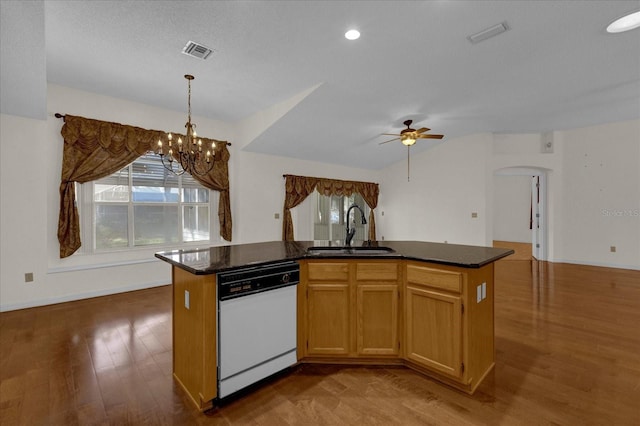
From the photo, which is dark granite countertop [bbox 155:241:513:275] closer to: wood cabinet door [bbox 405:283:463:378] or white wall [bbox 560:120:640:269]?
wood cabinet door [bbox 405:283:463:378]

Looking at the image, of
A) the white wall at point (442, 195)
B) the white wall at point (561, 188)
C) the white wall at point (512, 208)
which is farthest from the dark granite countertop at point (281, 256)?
the white wall at point (512, 208)

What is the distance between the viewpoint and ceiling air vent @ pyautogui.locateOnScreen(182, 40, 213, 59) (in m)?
3.08

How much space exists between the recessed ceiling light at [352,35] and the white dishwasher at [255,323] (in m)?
2.40

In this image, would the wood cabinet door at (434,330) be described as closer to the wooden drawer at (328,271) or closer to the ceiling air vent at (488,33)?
the wooden drawer at (328,271)

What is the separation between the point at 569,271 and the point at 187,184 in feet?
24.6

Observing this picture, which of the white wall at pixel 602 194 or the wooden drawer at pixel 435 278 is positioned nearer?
the wooden drawer at pixel 435 278

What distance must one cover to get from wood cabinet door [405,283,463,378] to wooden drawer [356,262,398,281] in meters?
0.15

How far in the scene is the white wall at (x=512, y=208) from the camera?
9.82 metres

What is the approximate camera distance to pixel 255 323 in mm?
1971

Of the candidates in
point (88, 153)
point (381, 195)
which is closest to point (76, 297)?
point (88, 153)

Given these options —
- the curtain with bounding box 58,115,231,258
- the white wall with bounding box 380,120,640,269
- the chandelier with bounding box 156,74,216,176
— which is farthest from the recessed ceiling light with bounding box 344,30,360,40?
the white wall with bounding box 380,120,640,269

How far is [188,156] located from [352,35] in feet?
7.93

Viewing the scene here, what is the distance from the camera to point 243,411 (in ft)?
5.92

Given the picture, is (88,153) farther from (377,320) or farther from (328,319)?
(377,320)
